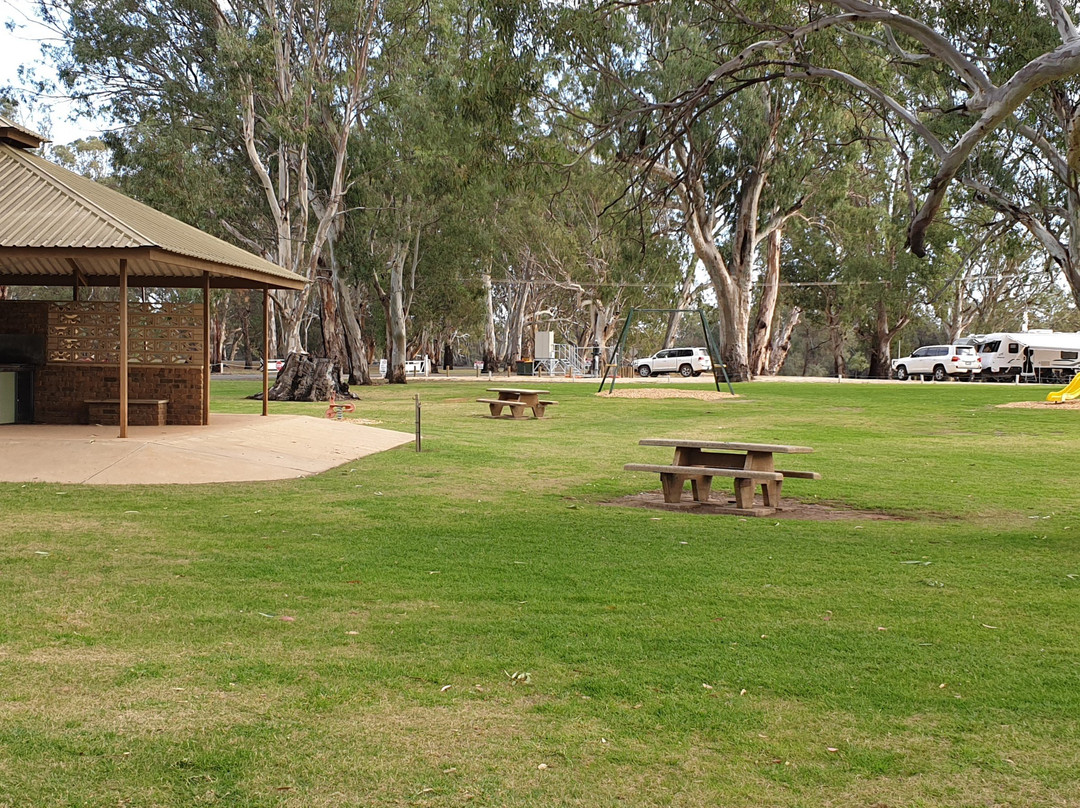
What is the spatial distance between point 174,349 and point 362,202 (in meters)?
26.1

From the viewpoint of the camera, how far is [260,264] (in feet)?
64.5

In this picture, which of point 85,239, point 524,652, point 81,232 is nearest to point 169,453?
point 85,239

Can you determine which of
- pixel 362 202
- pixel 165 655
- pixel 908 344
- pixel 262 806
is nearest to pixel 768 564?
pixel 165 655

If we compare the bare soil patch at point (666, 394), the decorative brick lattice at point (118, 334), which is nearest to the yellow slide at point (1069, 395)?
the bare soil patch at point (666, 394)

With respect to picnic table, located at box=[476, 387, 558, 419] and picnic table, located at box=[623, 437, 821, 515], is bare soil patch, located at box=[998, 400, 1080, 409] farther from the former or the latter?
picnic table, located at box=[623, 437, 821, 515]

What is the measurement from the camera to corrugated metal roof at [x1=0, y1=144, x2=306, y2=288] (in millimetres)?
14289

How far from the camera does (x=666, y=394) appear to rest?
34.7 metres

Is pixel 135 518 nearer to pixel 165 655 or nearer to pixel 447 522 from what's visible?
pixel 447 522

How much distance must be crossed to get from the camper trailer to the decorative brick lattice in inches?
1644

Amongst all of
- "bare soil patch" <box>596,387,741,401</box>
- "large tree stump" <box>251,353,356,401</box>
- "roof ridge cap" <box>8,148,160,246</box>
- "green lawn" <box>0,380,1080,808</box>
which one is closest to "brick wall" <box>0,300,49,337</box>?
"roof ridge cap" <box>8,148,160,246</box>

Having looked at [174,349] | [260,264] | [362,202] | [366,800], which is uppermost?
[362,202]

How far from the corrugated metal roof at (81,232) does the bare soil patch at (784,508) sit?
7127 mm

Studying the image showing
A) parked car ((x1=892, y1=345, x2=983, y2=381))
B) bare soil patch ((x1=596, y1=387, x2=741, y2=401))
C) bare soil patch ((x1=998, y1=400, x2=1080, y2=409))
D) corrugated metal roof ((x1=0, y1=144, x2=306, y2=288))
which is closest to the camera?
corrugated metal roof ((x1=0, y1=144, x2=306, y2=288))

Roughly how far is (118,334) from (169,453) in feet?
14.6
